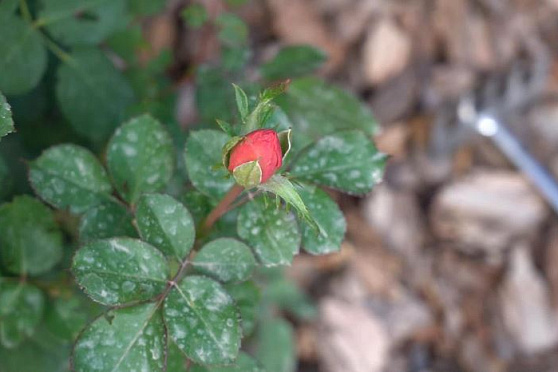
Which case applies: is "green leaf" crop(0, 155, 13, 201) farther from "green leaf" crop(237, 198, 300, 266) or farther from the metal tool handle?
the metal tool handle

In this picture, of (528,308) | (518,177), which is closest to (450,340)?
(528,308)

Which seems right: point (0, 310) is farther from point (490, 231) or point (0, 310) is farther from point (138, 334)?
point (490, 231)

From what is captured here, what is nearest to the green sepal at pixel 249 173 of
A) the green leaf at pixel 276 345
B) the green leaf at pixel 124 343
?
the green leaf at pixel 124 343

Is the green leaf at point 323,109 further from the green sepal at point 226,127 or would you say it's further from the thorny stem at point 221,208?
the green sepal at point 226,127

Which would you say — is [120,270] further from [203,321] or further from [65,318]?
[65,318]

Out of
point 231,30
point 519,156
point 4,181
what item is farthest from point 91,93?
point 519,156
